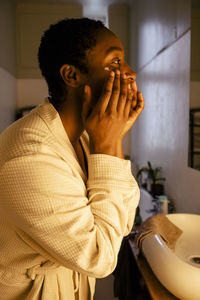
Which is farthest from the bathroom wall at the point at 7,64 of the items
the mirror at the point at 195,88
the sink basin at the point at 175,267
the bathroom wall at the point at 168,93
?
the sink basin at the point at 175,267

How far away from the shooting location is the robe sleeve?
1.79ft

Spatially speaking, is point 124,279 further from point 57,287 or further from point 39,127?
point 39,127

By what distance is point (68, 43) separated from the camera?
2.29ft

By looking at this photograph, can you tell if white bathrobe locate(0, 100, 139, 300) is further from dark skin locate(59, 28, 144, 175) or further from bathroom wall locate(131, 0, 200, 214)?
bathroom wall locate(131, 0, 200, 214)

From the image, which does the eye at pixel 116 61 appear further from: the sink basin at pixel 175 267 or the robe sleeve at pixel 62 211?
the sink basin at pixel 175 267

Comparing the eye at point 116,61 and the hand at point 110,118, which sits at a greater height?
the eye at point 116,61

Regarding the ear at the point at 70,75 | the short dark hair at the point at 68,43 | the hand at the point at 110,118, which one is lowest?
the hand at the point at 110,118

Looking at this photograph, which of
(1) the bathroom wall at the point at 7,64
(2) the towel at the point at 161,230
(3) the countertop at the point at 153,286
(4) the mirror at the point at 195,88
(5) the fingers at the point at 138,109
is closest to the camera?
(5) the fingers at the point at 138,109

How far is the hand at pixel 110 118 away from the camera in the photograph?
0.68 meters

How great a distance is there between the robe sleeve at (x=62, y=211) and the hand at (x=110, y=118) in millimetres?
110

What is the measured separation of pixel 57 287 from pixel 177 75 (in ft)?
5.19

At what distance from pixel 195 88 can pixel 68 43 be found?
41.7 inches

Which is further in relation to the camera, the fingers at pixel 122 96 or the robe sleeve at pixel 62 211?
the fingers at pixel 122 96

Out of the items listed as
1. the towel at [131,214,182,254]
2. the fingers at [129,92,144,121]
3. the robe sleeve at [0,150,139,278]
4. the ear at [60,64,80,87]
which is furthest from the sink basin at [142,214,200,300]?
the ear at [60,64,80,87]
